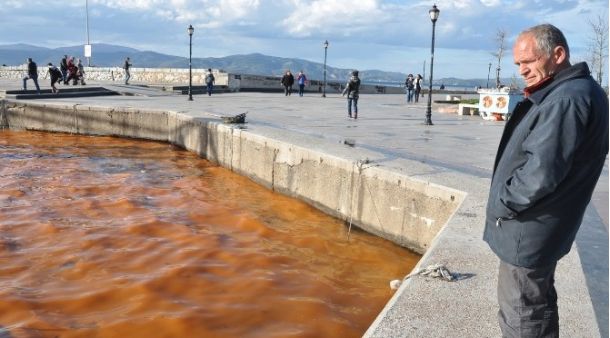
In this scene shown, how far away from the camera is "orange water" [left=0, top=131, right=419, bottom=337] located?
4891 millimetres

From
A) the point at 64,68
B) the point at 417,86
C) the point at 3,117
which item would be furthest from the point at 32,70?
the point at 417,86

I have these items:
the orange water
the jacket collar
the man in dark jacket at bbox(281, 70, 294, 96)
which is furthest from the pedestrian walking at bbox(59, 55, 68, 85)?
the jacket collar

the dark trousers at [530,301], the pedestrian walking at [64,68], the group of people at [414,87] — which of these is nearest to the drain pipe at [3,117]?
the pedestrian walking at [64,68]

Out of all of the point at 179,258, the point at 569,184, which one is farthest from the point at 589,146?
the point at 179,258

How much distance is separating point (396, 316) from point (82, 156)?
39.1 ft

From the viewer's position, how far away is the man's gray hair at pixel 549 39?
2424 millimetres

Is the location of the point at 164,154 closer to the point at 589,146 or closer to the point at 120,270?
the point at 120,270

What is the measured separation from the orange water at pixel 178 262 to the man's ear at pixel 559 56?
3.12 metres

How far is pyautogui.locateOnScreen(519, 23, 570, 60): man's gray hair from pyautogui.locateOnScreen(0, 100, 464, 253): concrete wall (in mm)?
3903

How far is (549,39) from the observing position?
7.95 feet

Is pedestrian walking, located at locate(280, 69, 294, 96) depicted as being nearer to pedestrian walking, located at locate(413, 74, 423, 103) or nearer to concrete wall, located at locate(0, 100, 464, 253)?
pedestrian walking, located at locate(413, 74, 423, 103)

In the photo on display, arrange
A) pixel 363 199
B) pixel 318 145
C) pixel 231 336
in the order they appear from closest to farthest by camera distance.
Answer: pixel 231 336, pixel 363 199, pixel 318 145

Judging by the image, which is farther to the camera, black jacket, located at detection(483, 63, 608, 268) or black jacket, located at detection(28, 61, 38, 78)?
black jacket, located at detection(28, 61, 38, 78)

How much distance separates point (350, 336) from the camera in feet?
15.5
